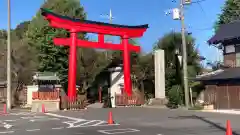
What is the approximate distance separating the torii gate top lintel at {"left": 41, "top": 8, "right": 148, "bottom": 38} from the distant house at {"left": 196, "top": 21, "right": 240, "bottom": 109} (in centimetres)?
939

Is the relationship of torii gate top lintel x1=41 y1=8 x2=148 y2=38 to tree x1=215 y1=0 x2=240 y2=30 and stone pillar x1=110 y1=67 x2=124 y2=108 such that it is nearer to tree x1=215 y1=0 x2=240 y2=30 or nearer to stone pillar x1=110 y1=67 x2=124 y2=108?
stone pillar x1=110 y1=67 x2=124 y2=108

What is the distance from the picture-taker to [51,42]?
48.0 meters

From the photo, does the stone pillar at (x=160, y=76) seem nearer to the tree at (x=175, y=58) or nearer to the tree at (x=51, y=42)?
the tree at (x=175, y=58)

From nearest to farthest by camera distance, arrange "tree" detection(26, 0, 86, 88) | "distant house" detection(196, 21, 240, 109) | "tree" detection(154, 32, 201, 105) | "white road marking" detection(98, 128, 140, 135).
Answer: "white road marking" detection(98, 128, 140, 135) → "distant house" detection(196, 21, 240, 109) → "tree" detection(154, 32, 201, 105) → "tree" detection(26, 0, 86, 88)

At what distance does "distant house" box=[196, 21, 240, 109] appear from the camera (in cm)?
2883

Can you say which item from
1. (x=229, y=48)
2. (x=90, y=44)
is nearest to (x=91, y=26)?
(x=90, y=44)

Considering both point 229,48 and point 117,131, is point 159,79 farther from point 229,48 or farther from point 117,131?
point 117,131

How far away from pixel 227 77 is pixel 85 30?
47.6ft

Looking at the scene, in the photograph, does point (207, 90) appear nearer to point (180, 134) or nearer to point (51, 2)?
point (180, 134)

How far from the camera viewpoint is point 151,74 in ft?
141

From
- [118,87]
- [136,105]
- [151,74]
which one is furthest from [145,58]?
[136,105]

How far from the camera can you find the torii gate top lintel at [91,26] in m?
33.1

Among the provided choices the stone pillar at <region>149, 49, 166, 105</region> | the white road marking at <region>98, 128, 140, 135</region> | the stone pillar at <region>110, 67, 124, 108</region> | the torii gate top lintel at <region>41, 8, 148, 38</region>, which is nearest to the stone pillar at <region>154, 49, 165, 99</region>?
the stone pillar at <region>149, 49, 166, 105</region>

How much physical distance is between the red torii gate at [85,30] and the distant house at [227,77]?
30.4 ft
